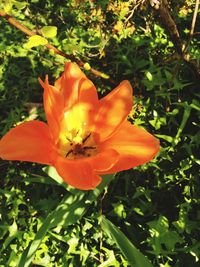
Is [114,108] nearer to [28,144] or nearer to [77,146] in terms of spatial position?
[77,146]

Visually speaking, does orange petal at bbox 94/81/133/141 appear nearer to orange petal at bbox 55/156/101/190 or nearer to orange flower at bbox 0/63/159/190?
orange flower at bbox 0/63/159/190

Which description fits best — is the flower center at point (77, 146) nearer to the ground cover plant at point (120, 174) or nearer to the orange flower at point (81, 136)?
the orange flower at point (81, 136)

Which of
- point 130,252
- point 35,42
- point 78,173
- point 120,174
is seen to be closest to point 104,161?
point 78,173

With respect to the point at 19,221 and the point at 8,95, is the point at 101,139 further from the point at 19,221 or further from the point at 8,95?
the point at 8,95

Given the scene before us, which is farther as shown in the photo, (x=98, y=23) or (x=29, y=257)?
(x=98, y=23)

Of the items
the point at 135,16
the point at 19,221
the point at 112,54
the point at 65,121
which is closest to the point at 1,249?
the point at 19,221

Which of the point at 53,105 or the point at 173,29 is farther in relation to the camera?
the point at 173,29
